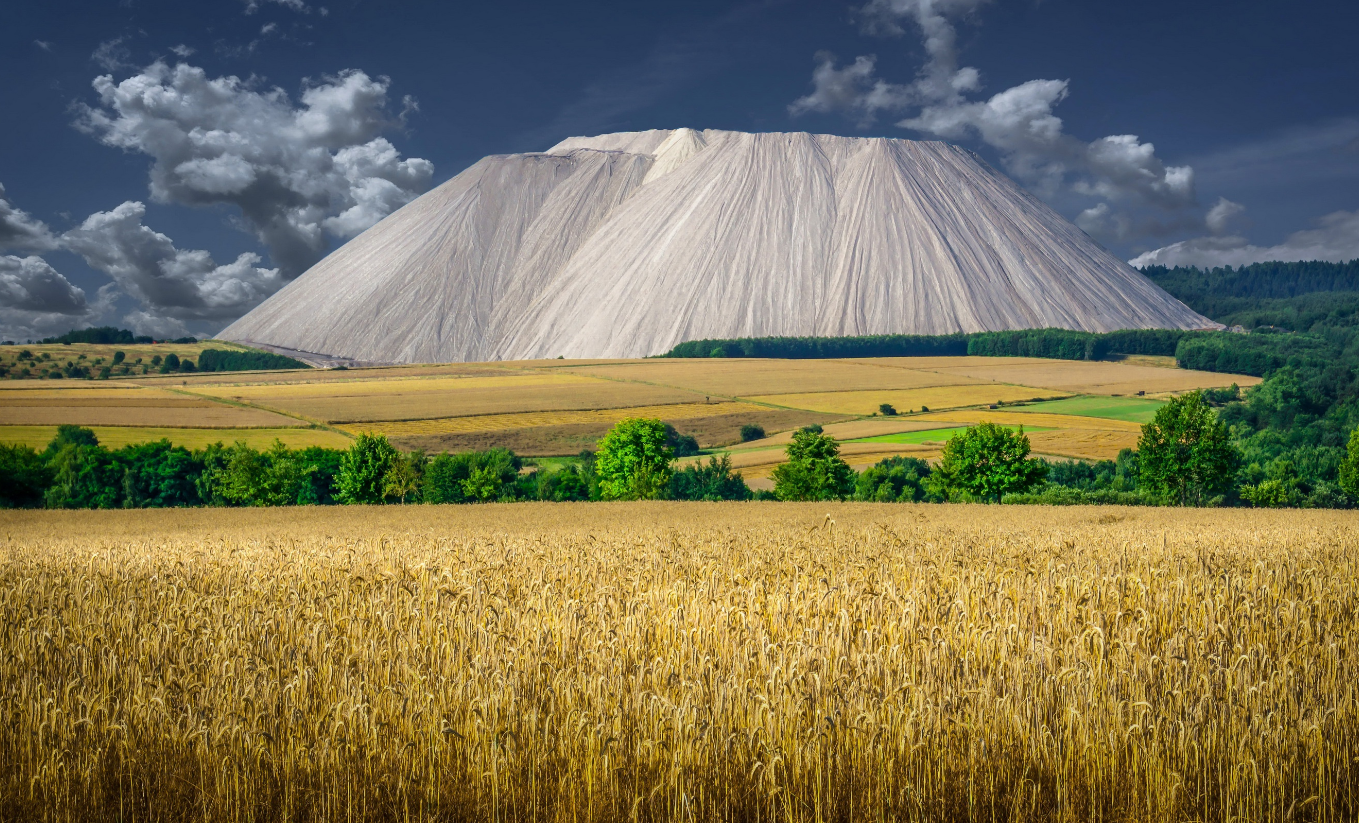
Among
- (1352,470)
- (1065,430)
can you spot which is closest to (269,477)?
(1065,430)

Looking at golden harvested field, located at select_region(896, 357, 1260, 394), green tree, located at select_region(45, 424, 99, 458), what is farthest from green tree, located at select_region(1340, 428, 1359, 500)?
green tree, located at select_region(45, 424, 99, 458)

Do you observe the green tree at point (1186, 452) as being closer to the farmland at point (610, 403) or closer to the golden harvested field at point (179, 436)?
the farmland at point (610, 403)

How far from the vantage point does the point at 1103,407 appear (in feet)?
273

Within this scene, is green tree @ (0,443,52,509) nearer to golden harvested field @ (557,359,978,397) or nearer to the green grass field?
golden harvested field @ (557,359,978,397)

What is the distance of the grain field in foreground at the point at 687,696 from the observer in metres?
5.32

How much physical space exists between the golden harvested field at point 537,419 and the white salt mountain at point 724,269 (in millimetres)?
66077

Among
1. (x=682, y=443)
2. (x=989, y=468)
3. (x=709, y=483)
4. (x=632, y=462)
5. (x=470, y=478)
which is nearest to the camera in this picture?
(x=989, y=468)

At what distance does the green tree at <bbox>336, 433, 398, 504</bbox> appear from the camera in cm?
5722

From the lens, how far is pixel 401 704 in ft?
21.1

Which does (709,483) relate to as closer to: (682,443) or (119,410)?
(682,443)

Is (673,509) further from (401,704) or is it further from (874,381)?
(874,381)

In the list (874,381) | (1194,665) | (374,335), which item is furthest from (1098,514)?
(374,335)

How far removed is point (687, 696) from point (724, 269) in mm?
160729

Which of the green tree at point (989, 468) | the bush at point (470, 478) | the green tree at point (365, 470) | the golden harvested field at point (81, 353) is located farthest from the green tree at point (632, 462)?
the golden harvested field at point (81, 353)
